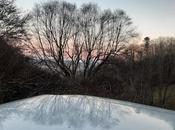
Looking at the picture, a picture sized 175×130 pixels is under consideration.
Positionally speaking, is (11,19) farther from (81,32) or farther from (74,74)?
(81,32)

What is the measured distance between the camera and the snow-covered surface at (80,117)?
6.07 feet

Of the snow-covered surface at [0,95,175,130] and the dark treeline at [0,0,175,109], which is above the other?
the dark treeline at [0,0,175,109]

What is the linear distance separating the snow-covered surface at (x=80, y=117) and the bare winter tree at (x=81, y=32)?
45.9 m

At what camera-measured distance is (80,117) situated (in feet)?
6.65

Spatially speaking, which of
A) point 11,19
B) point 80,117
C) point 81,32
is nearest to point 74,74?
point 11,19

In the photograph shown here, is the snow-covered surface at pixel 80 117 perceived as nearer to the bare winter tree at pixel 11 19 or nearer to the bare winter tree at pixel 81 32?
the bare winter tree at pixel 11 19

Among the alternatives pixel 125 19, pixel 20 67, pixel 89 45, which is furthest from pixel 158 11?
pixel 89 45

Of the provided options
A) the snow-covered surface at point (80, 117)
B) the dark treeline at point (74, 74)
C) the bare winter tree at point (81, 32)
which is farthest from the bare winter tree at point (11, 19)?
the bare winter tree at point (81, 32)

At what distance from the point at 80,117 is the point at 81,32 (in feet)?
168

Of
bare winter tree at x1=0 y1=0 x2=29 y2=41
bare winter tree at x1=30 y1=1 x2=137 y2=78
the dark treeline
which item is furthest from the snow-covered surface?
bare winter tree at x1=30 y1=1 x2=137 y2=78

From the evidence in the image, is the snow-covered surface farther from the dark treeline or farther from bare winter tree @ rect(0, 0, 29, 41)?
bare winter tree @ rect(0, 0, 29, 41)

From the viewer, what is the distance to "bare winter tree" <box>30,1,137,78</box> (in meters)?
50.0

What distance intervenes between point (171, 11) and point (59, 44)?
30600 mm

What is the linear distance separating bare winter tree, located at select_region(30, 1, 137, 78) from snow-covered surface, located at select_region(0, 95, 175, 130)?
4590 cm
